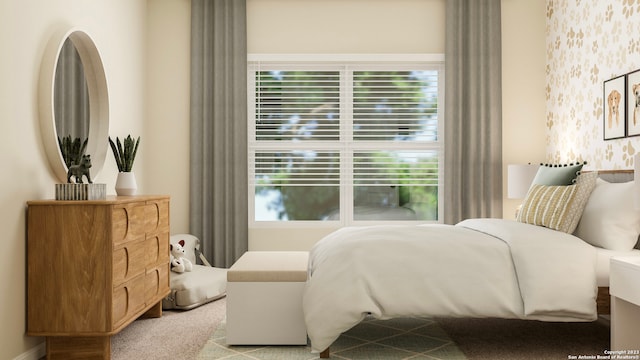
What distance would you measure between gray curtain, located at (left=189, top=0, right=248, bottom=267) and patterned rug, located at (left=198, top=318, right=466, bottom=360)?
173 centimetres

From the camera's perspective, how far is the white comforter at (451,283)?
9.12 ft

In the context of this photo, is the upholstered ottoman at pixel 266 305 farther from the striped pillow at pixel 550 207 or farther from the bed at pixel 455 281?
the striped pillow at pixel 550 207

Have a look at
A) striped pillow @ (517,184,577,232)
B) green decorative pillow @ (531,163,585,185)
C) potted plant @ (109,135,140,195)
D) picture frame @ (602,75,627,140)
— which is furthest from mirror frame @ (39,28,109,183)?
picture frame @ (602,75,627,140)

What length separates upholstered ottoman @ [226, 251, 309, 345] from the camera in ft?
9.89

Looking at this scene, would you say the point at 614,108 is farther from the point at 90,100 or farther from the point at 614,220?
the point at 90,100

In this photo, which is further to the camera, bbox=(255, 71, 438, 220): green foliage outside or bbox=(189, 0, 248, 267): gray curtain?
bbox=(255, 71, 438, 220): green foliage outside

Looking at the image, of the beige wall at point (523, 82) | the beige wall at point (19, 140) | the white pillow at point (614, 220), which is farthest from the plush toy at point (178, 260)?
the beige wall at point (523, 82)

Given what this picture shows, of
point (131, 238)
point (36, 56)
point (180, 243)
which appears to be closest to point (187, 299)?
point (180, 243)

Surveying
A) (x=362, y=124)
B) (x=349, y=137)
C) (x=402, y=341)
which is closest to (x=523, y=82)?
(x=362, y=124)

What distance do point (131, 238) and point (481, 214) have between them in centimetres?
326

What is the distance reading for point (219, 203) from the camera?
510cm

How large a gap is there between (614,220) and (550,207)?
13.8 inches

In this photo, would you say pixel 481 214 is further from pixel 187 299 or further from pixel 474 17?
pixel 187 299

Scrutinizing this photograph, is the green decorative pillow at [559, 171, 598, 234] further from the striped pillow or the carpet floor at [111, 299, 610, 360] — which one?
the carpet floor at [111, 299, 610, 360]
